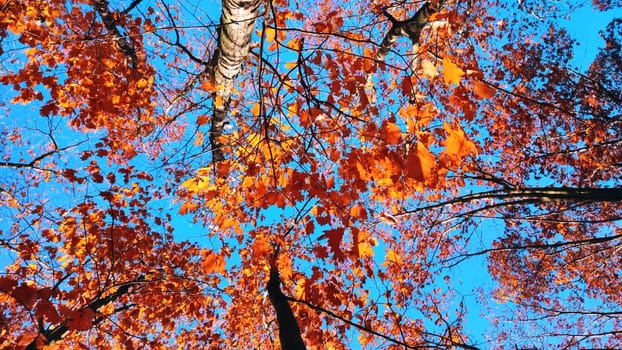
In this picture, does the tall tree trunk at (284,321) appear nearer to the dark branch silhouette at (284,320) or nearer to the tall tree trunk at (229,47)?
the dark branch silhouette at (284,320)

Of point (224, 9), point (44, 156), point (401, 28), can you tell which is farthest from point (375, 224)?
point (44, 156)

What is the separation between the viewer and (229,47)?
4.56m

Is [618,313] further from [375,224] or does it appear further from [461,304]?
[375,224]

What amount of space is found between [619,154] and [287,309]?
9150mm

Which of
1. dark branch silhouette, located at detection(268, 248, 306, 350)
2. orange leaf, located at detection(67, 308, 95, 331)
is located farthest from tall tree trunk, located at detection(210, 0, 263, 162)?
orange leaf, located at detection(67, 308, 95, 331)

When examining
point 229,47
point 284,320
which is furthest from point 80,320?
point 229,47

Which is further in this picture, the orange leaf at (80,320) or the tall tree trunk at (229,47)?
the orange leaf at (80,320)

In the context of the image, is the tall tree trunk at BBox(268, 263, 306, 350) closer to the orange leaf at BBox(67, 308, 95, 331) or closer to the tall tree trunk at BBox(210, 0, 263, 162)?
the tall tree trunk at BBox(210, 0, 263, 162)

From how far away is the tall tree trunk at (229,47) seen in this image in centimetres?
384

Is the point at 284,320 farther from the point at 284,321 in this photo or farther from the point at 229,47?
the point at 229,47

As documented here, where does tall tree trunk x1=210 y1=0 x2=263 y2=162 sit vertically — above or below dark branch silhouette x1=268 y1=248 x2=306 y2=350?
above

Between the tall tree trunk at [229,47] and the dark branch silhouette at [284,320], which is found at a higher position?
the tall tree trunk at [229,47]

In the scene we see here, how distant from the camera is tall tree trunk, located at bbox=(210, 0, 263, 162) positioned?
384 cm

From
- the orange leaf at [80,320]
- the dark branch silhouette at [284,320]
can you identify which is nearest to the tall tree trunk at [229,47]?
the dark branch silhouette at [284,320]
